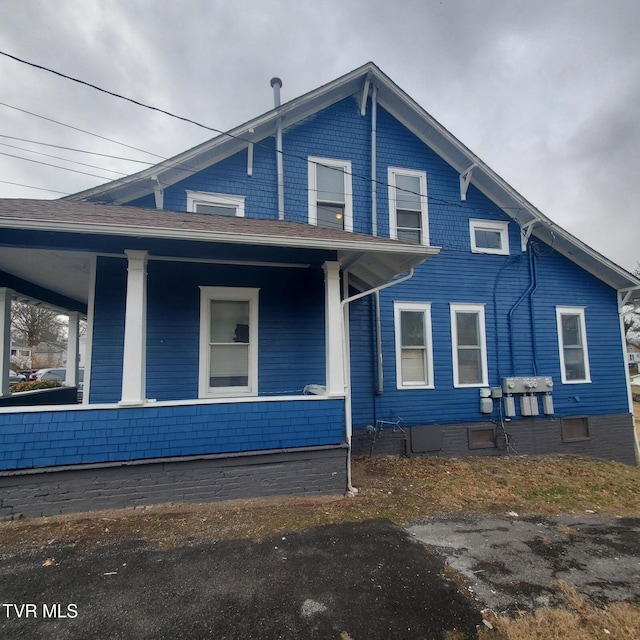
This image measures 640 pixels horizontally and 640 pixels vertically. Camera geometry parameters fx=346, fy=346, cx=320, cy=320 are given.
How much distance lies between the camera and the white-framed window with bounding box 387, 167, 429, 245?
25.6 ft

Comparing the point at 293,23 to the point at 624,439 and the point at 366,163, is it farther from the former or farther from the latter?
the point at 624,439

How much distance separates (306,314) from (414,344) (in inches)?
106

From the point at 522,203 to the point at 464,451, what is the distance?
227 inches

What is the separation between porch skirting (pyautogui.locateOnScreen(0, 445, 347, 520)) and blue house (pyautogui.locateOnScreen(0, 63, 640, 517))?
2cm

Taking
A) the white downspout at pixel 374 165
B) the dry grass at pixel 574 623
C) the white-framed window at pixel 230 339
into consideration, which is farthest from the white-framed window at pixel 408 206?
the dry grass at pixel 574 623

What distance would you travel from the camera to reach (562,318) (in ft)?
27.7

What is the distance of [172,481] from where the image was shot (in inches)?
168

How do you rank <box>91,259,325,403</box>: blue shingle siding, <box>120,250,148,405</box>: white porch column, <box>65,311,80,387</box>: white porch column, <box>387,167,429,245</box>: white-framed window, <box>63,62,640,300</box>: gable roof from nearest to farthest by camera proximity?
<box>120,250,148,405</box>: white porch column
<box>91,259,325,403</box>: blue shingle siding
<box>63,62,640,300</box>: gable roof
<box>387,167,429,245</box>: white-framed window
<box>65,311,80,387</box>: white porch column


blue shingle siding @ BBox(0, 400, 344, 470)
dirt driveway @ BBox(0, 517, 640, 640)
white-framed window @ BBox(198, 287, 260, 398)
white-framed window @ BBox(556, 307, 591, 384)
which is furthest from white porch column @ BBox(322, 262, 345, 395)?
white-framed window @ BBox(556, 307, 591, 384)

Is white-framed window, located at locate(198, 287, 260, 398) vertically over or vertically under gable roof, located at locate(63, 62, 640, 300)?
under

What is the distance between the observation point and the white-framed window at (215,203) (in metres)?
6.76

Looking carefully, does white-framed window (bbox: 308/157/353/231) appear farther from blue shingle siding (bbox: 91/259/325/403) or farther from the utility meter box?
the utility meter box

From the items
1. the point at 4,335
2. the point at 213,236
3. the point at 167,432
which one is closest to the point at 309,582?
the point at 167,432

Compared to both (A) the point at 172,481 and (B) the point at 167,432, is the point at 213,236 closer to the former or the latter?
(B) the point at 167,432
